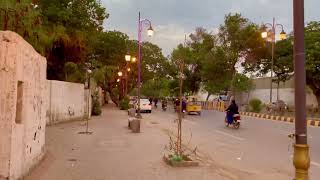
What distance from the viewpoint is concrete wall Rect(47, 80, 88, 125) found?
2584 centimetres

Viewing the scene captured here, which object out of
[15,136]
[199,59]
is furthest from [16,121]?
[199,59]

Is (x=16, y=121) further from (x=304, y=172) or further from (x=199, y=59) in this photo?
(x=199, y=59)

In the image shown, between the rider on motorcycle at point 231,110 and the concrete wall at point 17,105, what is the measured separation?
A: 15.5m

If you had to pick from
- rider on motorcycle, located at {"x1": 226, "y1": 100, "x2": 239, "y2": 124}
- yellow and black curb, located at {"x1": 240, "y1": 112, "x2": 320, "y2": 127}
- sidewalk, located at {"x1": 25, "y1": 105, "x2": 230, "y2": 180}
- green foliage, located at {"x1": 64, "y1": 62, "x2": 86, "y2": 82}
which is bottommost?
sidewalk, located at {"x1": 25, "y1": 105, "x2": 230, "y2": 180}

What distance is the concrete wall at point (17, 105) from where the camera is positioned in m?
7.92

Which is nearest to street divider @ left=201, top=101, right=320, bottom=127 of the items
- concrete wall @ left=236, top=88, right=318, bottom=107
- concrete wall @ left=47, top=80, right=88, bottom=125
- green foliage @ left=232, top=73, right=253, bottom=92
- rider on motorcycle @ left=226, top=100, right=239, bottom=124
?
green foliage @ left=232, top=73, right=253, bottom=92

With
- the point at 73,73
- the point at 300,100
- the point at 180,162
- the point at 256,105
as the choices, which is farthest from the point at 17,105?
the point at 256,105

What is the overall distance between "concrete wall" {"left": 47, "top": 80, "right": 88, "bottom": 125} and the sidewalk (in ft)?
22.6

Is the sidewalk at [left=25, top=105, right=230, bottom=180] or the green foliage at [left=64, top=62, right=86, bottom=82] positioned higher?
the green foliage at [left=64, top=62, right=86, bottom=82]

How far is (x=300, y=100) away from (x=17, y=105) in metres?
5.26

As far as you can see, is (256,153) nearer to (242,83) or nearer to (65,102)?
(65,102)

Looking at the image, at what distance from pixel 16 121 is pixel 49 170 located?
274 cm

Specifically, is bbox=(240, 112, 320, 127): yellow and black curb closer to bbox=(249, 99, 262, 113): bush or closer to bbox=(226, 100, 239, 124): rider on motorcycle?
bbox=(249, 99, 262, 113): bush

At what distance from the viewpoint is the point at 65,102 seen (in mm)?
28516
